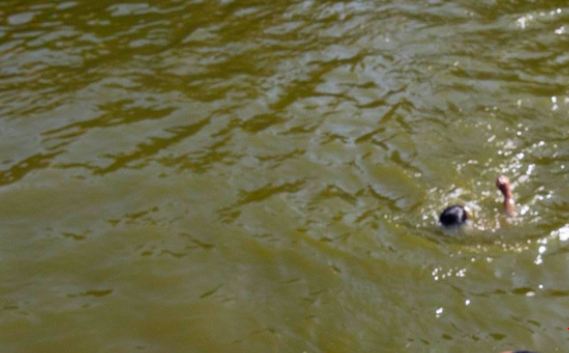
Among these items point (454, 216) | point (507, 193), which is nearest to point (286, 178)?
point (454, 216)

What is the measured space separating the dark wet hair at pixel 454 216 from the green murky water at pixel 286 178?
5.6 inches

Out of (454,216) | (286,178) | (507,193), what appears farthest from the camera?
(286,178)

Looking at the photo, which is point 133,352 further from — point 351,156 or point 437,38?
point 437,38

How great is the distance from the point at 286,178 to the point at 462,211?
6.08ft

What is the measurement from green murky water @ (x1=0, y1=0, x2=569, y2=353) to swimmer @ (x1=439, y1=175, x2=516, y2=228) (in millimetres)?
142

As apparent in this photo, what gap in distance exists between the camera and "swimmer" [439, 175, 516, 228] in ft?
22.5

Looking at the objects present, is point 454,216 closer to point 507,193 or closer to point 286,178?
point 507,193

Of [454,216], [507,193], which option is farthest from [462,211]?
[507,193]

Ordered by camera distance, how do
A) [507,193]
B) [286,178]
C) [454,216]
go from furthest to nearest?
[286,178] → [507,193] → [454,216]

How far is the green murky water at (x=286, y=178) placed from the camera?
619 centimetres

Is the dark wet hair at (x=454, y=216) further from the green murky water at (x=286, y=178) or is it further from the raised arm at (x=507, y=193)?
the raised arm at (x=507, y=193)

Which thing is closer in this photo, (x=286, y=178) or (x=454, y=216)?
(x=454, y=216)

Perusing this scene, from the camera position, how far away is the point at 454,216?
6855 millimetres

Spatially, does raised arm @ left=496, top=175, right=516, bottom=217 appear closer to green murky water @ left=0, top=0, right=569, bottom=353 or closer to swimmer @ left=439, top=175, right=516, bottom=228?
swimmer @ left=439, top=175, right=516, bottom=228
